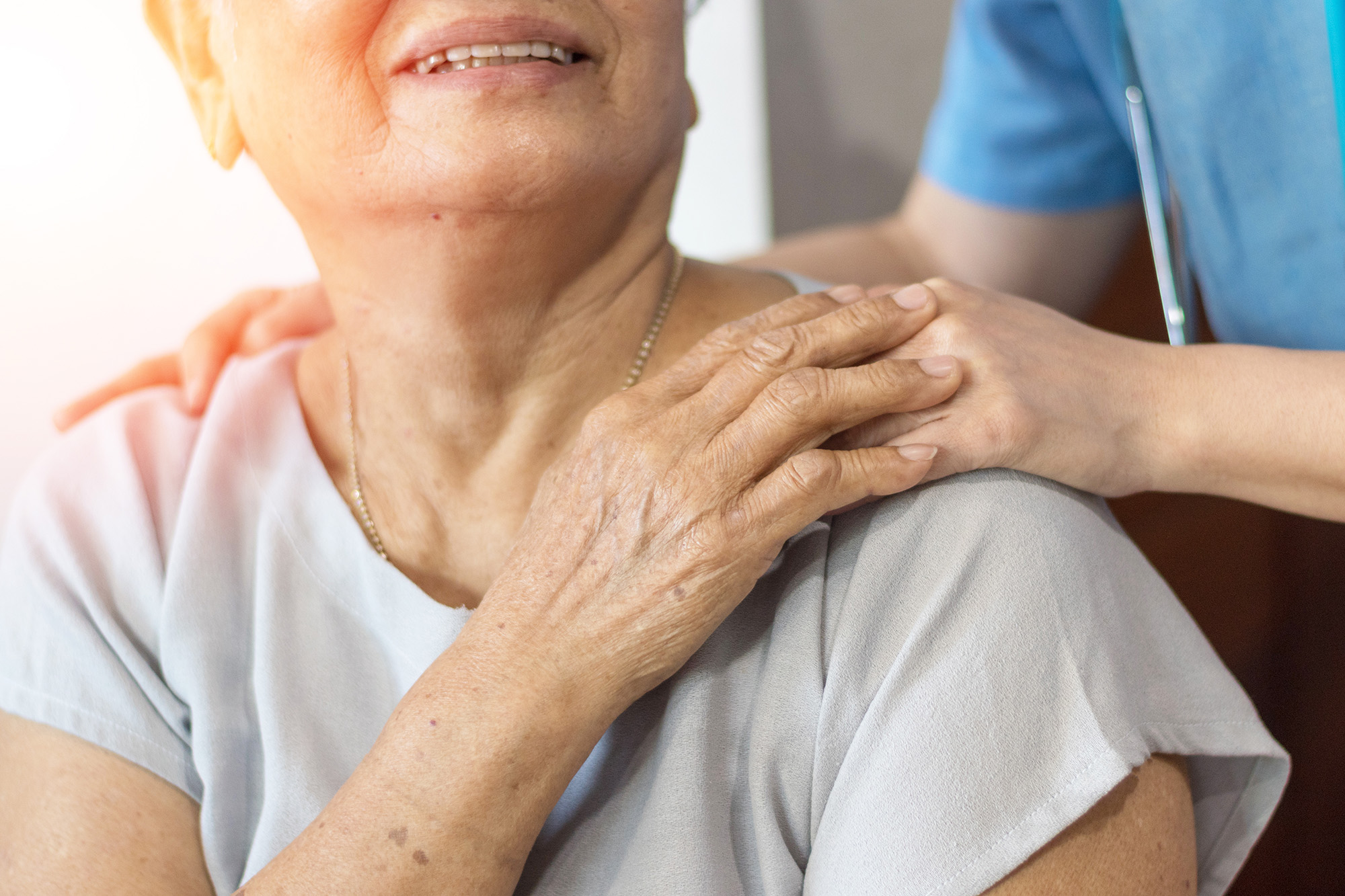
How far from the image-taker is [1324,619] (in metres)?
1.65

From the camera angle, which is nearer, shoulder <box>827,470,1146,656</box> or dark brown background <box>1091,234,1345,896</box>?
shoulder <box>827,470,1146,656</box>

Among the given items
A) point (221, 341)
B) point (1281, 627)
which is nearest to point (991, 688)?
point (221, 341)

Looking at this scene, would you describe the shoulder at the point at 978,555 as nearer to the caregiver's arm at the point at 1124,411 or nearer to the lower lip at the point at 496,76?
the caregiver's arm at the point at 1124,411

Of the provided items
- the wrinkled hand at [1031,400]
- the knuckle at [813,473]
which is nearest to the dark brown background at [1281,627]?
the wrinkled hand at [1031,400]

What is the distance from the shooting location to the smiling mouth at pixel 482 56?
83 cm

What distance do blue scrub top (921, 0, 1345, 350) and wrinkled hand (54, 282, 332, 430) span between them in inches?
37.8

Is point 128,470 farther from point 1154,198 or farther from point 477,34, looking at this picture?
point 1154,198

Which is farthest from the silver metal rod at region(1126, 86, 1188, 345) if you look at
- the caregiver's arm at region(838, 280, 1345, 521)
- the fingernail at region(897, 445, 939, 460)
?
the fingernail at region(897, 445, 939, 460)

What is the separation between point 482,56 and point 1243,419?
66 centimetres

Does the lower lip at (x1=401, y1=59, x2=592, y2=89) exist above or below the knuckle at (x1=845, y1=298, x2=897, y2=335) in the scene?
above

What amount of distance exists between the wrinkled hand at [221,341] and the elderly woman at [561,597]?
18 centimetres

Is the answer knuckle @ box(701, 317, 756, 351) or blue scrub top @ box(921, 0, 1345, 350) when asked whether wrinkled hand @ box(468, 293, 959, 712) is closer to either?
knuckle @ box(701, 317, 756, 351)

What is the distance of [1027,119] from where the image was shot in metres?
1.54

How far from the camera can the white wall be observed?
158 cm
